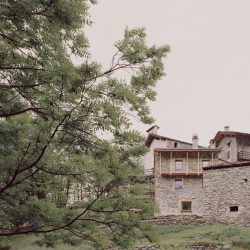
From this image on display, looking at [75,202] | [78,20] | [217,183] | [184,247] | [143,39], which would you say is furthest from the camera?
[217,183]

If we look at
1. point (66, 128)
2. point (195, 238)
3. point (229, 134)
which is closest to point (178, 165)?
point (229, 134)

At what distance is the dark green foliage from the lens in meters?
5.54

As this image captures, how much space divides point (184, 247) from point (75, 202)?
17.3m

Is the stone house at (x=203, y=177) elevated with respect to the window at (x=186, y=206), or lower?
elevated

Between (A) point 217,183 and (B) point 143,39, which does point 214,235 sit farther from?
(B) point 143,39

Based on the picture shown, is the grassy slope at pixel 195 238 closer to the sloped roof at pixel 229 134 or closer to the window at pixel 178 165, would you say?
the window at pixel 178 165

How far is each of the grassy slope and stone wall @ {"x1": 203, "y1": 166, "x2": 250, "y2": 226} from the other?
138cm

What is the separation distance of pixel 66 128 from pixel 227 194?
88.4ft

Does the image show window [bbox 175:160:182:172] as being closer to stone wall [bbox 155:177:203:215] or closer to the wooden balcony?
Result: the wooden balcony

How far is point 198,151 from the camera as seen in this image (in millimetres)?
38812

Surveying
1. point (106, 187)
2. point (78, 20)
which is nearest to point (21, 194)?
point (106, 187)

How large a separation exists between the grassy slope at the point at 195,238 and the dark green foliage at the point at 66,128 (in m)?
15.9

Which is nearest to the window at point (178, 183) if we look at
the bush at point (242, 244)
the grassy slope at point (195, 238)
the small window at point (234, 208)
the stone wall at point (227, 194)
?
the stone wall at point (227, 194)

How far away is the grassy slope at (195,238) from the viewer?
23.1 metres
